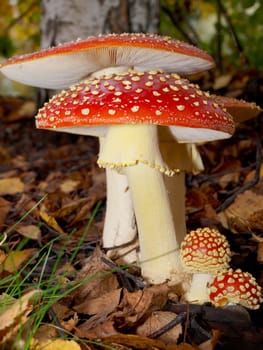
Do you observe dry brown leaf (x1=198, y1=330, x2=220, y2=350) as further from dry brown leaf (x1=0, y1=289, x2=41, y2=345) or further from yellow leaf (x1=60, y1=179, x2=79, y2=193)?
yellow leaf (x1=60, y1=179, x2=79, y2=193)

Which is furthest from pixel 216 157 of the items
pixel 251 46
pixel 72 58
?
pixel 251 46

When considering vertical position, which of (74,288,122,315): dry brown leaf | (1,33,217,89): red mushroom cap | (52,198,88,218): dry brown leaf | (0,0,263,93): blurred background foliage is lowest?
(74,288,122,315): dry brown leaf

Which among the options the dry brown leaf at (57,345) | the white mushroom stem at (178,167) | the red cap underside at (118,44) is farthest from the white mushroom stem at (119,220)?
the dry brown leaf at (57,345)

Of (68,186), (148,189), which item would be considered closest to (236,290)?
(148,189)

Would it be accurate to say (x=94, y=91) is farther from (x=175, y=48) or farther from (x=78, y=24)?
(x=78, y=24)

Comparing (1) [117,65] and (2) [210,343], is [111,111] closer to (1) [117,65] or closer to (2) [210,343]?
(1) [117,65]

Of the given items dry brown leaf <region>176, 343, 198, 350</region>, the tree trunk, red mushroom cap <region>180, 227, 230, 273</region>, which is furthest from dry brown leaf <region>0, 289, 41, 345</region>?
the tree trunk

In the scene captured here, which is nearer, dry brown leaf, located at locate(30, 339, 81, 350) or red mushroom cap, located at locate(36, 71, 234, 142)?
dry brown leaf, located at locate(30, 339, 81, 350)
